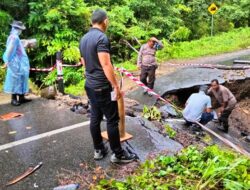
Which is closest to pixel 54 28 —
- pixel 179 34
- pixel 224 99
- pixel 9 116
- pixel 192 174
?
pixel 9 116

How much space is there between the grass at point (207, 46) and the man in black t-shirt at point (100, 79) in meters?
10.2

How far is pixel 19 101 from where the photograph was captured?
7664 mm

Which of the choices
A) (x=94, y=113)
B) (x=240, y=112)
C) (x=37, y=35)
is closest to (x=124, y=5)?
(x=37, y=35)

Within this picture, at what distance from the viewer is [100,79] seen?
432cm

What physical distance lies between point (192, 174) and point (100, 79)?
1.62 m

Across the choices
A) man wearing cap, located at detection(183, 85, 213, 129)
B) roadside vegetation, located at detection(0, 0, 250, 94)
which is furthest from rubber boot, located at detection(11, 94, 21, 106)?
man wearing cap, located at detection(183, 85, 213, 129)

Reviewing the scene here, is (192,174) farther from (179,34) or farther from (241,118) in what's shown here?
(179,34)

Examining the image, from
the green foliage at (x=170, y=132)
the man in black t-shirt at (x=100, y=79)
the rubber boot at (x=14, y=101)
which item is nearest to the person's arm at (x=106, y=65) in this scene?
the man in black t-shirt at (x=100, y=79)

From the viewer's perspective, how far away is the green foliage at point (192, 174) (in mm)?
3797

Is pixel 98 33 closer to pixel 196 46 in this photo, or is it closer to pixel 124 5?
pixel 124 5

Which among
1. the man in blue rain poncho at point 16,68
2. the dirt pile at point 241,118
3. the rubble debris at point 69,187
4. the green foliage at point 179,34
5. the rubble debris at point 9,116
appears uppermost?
the green foliage at point 179,34

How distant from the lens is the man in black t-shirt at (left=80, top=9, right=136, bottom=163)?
409 cm

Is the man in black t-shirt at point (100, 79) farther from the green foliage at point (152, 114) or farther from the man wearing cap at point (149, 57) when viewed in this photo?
the man wearing cap at point (149, 57)

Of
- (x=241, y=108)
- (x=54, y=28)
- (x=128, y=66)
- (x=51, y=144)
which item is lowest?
(x=241, y=108)
